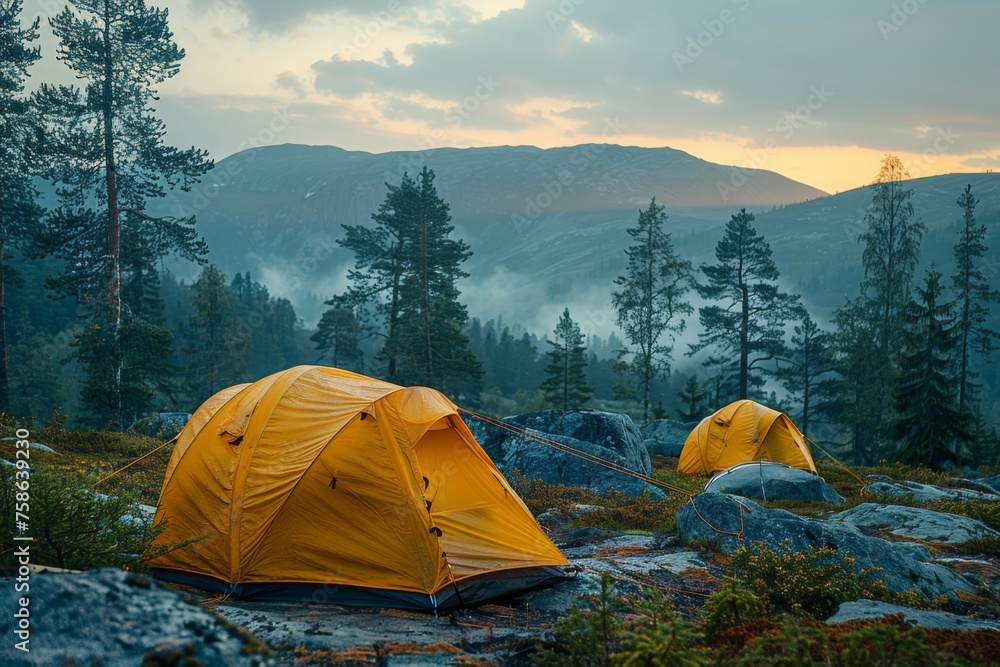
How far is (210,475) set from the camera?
8875mm

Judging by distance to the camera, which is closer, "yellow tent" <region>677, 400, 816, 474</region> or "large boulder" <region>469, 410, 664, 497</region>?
"large boulder" <region>469, 410, 664, 497</region>

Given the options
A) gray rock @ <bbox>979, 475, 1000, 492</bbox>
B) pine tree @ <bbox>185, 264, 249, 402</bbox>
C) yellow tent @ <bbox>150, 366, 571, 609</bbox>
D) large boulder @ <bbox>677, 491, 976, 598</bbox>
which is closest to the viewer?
yellow tent @ <bbox>150, 366, 571, 609</bbox>

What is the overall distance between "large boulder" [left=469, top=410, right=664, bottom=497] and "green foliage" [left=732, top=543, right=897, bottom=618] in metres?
7.44

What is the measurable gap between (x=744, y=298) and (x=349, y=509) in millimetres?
40199

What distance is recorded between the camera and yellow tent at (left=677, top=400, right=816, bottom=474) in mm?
21875

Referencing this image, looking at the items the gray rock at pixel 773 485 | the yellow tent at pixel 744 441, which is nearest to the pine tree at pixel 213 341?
the yellow tent at pixel 744 441

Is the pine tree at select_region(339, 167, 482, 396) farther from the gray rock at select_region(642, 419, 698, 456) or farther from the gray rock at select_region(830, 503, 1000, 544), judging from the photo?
the gray rock at select_region(830, 503, 1000, 544)

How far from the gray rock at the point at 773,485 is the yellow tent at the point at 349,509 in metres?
10.5

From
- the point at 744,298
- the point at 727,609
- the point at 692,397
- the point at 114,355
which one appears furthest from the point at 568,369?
the point at 727,609

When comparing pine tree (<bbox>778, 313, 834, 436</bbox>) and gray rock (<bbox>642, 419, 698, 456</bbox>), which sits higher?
pine tree (<bbox>778, 313, 834, 436</bbox>)

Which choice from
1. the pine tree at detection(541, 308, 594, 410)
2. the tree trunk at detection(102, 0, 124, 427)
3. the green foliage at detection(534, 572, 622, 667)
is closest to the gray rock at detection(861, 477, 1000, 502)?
the green foliage at detection(534, 572, 622, 667)

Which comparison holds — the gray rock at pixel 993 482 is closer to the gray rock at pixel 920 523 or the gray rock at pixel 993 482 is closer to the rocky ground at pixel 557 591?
the rocky ground at pixel 557 591

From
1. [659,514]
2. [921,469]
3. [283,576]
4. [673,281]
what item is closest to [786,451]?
[921,469]

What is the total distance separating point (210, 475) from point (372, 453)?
2337 mm
